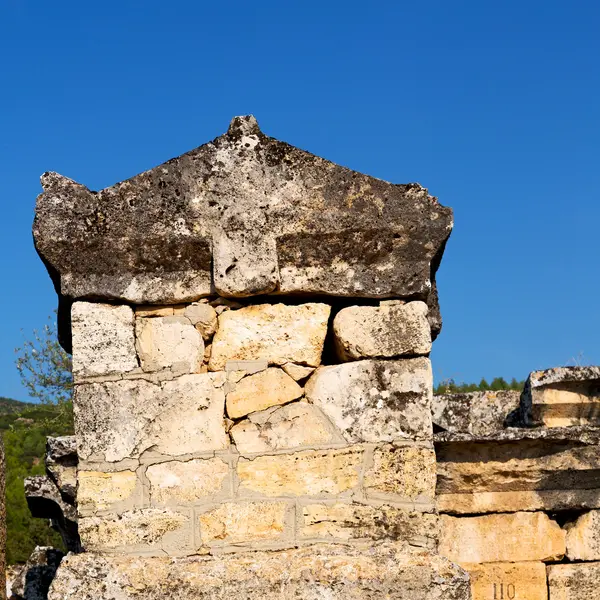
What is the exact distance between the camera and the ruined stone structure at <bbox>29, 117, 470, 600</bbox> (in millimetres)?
3824

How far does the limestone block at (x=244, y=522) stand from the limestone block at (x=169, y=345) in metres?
0.58

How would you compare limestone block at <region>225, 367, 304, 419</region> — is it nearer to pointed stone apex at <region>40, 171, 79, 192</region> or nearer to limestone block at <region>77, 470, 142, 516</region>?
limestone block at <region>77, 470, 142, 516</region>

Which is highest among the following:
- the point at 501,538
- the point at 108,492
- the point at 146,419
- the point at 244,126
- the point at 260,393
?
the point at 244,126

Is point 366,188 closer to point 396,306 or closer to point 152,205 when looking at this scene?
point 396,306

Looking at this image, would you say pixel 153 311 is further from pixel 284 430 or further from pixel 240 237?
pixel 284 430

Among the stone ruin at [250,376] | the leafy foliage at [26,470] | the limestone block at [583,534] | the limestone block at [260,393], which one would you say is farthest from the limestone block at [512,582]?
the leafy foliage at [26,470]

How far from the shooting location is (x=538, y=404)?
5.93 meters

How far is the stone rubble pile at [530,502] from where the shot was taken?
17.8 ft

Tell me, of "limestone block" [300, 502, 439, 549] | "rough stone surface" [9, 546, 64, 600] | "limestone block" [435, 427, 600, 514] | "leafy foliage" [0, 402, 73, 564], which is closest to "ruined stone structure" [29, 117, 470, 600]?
"limestone block" [300, 502, 439, 549]

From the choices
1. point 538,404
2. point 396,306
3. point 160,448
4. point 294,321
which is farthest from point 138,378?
point 538,404

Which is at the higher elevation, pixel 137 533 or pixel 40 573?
pixel 137 533

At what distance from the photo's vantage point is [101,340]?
Answer: 394 cm

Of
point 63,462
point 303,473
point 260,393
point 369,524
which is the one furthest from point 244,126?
point 63,462

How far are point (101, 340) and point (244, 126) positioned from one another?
3.50 ft
